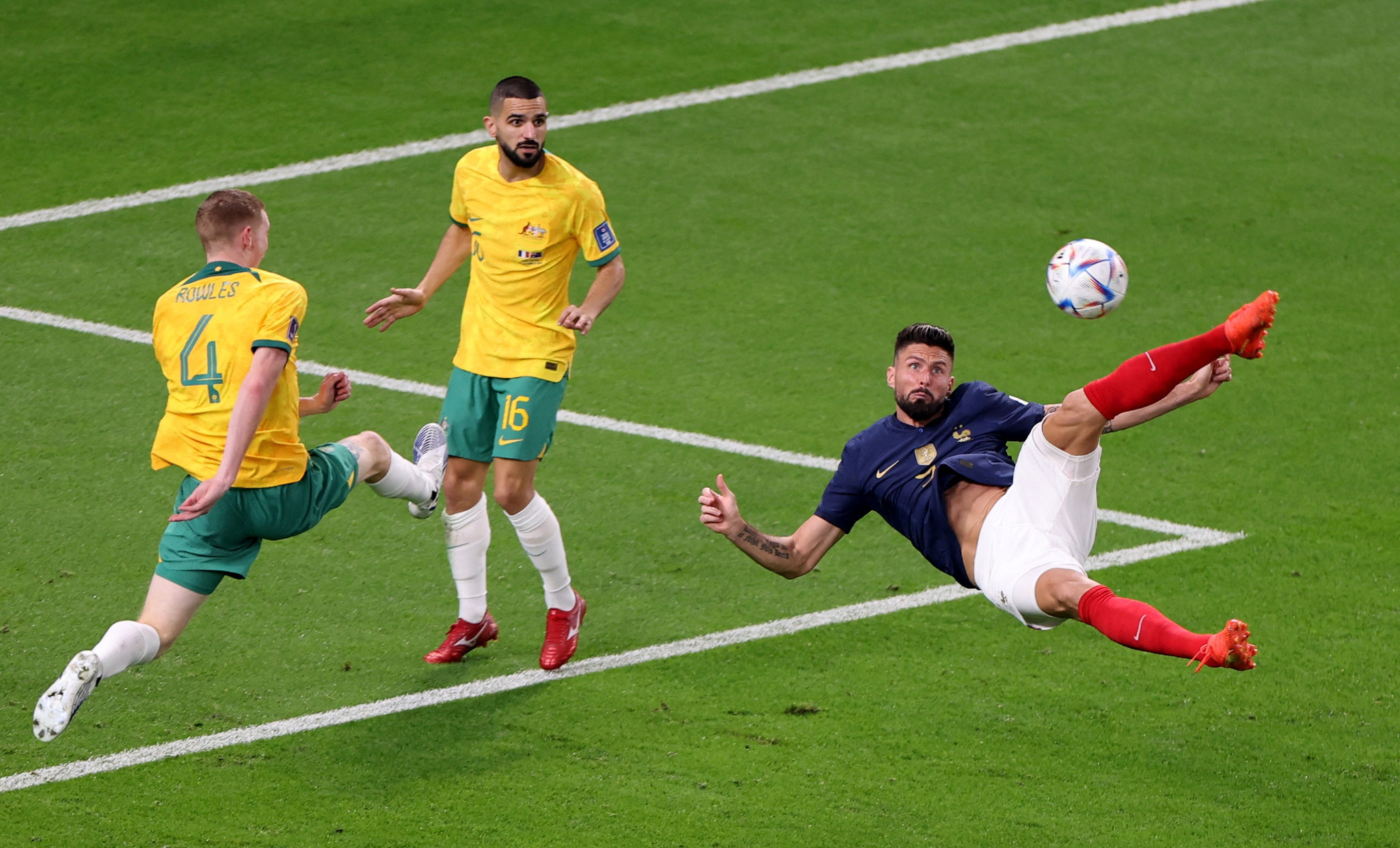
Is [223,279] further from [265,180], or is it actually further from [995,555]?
[265,180]

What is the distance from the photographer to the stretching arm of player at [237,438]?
5539mm

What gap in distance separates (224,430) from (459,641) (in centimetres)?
178

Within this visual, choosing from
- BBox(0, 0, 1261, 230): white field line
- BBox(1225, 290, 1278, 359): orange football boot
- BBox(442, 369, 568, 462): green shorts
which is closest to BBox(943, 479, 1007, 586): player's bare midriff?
BBox(1225, 290, 1278, 359): orange football boot

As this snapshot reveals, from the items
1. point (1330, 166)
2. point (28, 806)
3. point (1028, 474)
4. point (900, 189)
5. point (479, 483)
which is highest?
point (1330, 166)

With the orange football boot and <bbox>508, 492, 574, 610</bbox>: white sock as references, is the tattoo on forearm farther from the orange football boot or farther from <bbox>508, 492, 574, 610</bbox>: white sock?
the orange football boot

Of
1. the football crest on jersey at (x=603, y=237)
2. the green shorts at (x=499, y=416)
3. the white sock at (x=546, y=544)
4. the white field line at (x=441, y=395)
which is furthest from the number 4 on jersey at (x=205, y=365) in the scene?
the white field line at (x=441, y=395)

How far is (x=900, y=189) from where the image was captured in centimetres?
1220

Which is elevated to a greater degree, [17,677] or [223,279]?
[223,279]

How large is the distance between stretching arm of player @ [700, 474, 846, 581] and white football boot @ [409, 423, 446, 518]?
129cm

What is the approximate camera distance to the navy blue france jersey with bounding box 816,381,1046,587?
20.7 ft

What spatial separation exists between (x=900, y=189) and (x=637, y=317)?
279cm

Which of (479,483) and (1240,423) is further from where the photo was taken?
(1240,423)

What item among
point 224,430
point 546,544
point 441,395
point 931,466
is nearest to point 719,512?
point 931,466

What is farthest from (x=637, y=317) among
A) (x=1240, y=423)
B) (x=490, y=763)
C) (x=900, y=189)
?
(x=490, y=763)
